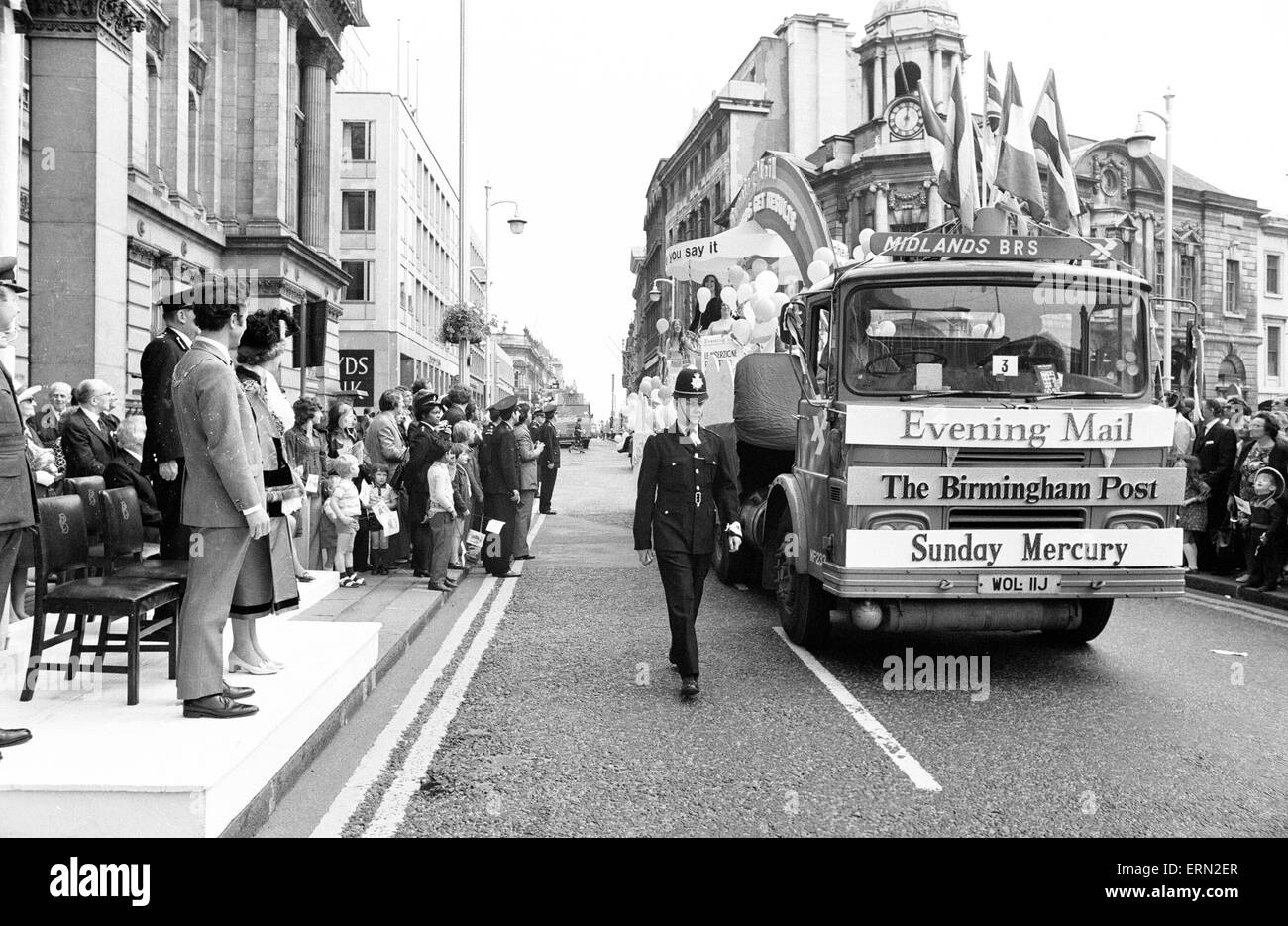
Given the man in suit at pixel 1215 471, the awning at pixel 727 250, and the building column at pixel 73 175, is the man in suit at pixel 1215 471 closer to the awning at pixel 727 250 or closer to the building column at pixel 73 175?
the awning at pixel 727 250

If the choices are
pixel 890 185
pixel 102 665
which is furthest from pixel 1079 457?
pixel 890 185

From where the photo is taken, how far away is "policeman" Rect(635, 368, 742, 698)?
666cm

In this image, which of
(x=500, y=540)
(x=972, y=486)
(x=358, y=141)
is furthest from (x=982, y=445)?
(x=358, y=141)

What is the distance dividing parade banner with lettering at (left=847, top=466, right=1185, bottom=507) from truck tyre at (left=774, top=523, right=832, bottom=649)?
124cm

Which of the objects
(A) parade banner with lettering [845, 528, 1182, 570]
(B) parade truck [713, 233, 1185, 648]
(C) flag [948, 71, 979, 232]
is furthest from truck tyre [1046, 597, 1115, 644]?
(C) flag [948, 71, 979, 232]

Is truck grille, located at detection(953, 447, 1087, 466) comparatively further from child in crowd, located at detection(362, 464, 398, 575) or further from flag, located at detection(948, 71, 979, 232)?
child in crowd, located at detection(362, 464, 398, 575)

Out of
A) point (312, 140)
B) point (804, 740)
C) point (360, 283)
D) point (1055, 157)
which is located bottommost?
point (804, 740)

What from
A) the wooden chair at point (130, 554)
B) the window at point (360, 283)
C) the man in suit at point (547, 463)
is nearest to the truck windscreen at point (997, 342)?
the wooden chair at point (130, 554)

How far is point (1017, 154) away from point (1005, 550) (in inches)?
→ 168

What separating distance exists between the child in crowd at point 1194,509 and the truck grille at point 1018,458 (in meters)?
5.97

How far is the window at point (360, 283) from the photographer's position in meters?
51.9

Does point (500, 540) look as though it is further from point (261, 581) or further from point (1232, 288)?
point (1232, 288)

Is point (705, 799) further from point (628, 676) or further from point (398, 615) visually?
point (398, 615)

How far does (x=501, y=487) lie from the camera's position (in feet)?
39.1
